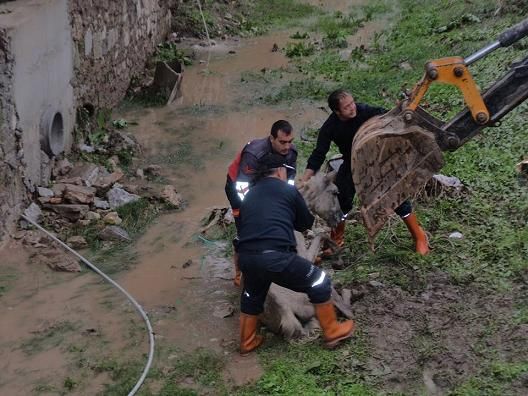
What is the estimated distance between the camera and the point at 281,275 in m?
5.04

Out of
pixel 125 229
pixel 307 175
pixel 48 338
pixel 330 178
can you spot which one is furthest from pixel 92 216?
pixel 330 178

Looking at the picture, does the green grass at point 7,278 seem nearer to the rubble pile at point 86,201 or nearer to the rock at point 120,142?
the rubble pile at point 86,201

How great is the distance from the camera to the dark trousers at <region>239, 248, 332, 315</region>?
5.01 meters

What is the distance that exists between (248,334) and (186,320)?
0.80 m

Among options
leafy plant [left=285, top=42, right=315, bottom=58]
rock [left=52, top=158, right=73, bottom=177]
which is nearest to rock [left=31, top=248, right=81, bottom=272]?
rock [left=52, top=158, right=73, bottom=177]

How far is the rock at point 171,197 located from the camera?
8117 mm

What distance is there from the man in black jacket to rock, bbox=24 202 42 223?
2.95m

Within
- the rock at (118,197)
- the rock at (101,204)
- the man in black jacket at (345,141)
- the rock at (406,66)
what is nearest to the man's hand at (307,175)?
the man in black jacket at (345,141)

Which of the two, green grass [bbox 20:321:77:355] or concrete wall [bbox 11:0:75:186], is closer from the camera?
green grass [bbox 20:321:77:355]

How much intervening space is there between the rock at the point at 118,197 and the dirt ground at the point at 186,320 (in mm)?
488

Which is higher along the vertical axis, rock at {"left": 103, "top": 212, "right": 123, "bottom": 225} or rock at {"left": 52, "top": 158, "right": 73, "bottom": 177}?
rock at {"left": 52, "top": 158, "right": 73, "bottom": 177}

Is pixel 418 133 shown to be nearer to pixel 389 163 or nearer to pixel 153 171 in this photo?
pixel 389 163

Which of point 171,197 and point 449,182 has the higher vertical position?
point 449,182

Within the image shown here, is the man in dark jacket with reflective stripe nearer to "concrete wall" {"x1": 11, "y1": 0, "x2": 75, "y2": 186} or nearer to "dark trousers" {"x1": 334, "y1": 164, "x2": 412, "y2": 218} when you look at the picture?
"dark trousers" {"x1": 334, "y1": 164, "x2": 412, "y2": 218}
